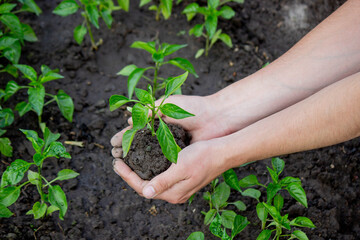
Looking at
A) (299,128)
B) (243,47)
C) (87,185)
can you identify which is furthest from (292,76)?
(87,185)

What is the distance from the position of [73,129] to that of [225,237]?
1.44 meters

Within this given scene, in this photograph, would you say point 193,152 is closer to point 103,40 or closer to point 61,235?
point 61,235

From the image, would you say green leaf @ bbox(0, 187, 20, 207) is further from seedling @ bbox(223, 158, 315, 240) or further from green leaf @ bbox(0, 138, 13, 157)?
seedling @ bbox(223, 158, 315, 240)

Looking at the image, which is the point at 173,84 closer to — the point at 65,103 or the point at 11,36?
the point at 65,103

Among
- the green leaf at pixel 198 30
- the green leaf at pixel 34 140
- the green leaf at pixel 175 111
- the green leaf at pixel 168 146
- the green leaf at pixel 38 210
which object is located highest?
the green leaf at pixel 175 111

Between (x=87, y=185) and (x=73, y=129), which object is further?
(x=73, y=129)

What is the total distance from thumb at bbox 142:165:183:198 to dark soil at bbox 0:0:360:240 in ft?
1.69

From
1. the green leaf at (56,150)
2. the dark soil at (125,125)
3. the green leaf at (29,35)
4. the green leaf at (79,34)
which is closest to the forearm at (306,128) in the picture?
the dark soil at (125,125)

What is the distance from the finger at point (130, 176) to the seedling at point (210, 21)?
4.07 ft

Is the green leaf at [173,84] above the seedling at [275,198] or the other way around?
above

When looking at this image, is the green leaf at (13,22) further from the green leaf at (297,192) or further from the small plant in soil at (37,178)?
the green leaf at (297,192)

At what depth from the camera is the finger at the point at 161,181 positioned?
197 cm

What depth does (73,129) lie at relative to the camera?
276 cm

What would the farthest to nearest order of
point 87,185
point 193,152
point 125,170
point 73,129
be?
1. point 73,129
2. point 87,185
3. point 125,170
4. point 193,152
